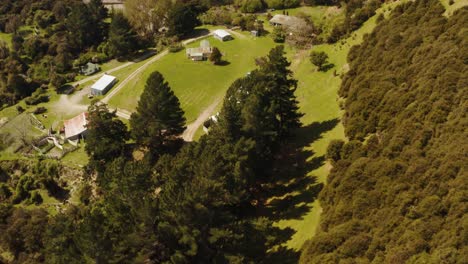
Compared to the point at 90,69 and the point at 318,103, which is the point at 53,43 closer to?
the point at 90,69

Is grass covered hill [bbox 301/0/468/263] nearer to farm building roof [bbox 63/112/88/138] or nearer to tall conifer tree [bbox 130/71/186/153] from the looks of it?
tall conifer tree [bbox 130/71/186/153]

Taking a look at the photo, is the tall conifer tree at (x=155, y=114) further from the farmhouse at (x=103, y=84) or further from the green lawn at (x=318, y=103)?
the farmhouse at (x=103, y=84)

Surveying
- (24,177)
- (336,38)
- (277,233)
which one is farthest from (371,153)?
(24,177)

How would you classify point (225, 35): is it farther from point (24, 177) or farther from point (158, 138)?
point (24, 177)

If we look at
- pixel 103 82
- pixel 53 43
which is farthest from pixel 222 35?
pixel 53 43

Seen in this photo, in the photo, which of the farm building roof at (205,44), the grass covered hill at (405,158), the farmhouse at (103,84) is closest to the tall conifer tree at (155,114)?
the farmhouse at (103,84)

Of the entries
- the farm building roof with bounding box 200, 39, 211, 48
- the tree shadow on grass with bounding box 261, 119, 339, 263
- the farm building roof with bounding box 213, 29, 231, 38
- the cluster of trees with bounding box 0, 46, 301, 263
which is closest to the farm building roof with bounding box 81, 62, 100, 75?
the farm building roof with bounding box 200, 39, 211, 48
